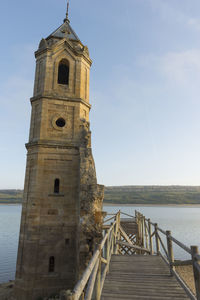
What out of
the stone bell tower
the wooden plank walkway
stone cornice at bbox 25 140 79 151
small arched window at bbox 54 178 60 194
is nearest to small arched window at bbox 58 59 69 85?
the stone bell tower

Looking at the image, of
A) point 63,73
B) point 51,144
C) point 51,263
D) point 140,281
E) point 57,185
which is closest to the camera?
point 140,281

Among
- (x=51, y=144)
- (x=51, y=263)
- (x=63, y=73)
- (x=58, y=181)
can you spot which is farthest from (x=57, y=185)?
(x=63, y=73)

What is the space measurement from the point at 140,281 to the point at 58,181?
29.2ft

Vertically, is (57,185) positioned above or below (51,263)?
above

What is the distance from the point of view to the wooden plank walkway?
19.4ft

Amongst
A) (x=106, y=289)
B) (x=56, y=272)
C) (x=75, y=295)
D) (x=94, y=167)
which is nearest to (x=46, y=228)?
(x=56, y=272)

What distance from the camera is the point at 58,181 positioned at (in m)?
14.4

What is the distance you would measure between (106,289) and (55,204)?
27.0 ft

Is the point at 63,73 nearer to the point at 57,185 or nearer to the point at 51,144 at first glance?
the point at 51,144

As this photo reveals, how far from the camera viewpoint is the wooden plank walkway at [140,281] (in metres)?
5.91

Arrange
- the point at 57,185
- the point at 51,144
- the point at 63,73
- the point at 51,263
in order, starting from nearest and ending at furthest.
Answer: the point at 51,263, the point at 57,185, the point at 51,144, the point at 63,73

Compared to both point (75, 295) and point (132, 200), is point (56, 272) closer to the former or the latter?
point (75, 295)

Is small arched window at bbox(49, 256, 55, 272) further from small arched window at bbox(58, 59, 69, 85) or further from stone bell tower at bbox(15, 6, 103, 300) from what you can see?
small arched window at bbox(58, 59, 69, 85)

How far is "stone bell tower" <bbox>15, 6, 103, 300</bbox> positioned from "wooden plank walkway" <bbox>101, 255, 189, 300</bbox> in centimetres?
351
